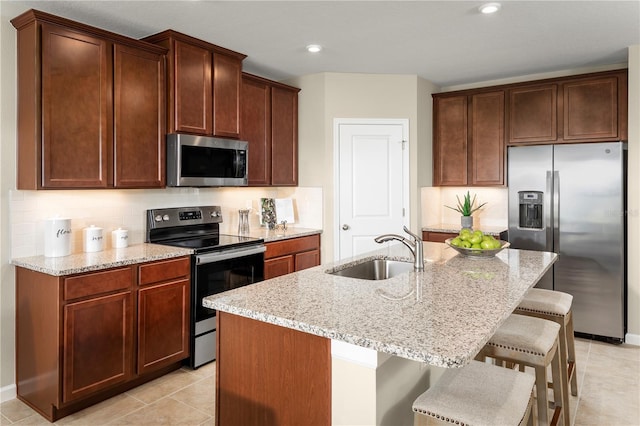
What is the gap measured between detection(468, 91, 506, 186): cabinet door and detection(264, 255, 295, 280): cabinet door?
2.08 metres

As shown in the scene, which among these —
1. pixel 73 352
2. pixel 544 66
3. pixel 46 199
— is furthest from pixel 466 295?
pixel 544 66

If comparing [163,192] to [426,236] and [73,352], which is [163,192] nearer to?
[73,352]

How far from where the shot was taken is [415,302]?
1666mm

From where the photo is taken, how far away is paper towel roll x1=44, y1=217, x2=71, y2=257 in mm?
2783

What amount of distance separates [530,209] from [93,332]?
3684mm

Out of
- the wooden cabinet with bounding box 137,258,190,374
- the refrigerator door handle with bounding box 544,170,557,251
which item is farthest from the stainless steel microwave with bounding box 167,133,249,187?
the refrigerator door handle with bounding box 544,170,557,251

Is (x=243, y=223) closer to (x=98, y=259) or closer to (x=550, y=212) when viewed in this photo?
(x=98, y=259)

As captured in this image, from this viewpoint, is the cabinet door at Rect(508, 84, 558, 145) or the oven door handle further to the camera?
the cabinet door at Rect(508, 84, 558, 145)

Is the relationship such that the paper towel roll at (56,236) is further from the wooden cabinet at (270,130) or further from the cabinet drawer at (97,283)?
the wooden cabinet at (270,130)

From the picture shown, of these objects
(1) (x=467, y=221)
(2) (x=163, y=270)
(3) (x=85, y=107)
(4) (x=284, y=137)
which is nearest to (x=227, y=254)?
(2) (x=163, y=270)

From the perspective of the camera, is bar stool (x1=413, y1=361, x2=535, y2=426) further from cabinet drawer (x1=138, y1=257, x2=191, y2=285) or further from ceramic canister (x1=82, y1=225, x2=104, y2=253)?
ceramic canister (x1=82, y1=225, x2=104, y2=253)

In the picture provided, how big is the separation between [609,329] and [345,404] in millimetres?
3280

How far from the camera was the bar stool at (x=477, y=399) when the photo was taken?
1.39 metres

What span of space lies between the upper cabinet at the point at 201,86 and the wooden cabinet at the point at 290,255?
1050 mm
